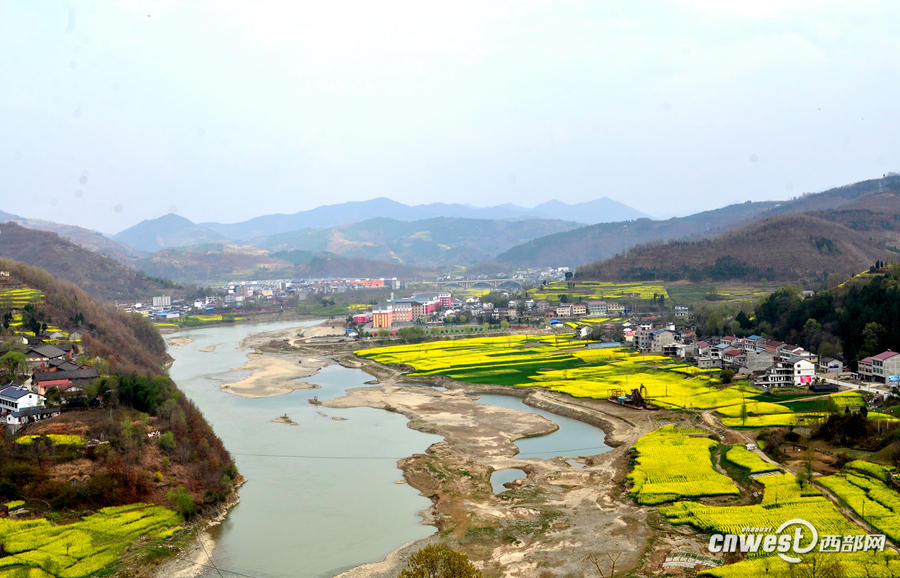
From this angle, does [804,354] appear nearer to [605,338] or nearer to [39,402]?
[605,338]

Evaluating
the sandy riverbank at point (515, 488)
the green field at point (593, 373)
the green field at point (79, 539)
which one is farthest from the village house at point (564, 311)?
the green field at point (79, 539)

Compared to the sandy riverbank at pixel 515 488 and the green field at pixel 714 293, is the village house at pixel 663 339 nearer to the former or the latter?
Answer: the sandy riverbank at pixel 515 488

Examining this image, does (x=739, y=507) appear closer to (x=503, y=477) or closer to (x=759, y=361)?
(x=503, y=477)

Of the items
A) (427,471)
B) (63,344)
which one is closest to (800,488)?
(427,471)

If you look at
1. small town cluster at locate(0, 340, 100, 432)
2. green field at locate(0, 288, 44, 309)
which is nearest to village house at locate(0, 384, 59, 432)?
small town cluster at locate(0, 340, 100, 432)

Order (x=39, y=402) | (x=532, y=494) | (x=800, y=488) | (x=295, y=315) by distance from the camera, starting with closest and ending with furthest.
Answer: (x=800, y=488), (x=532, y=494), (x=39, y=402), (x=295, y=315)
